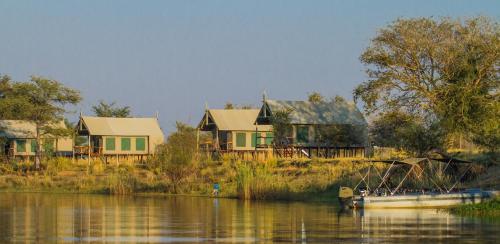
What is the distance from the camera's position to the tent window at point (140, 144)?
87125mm

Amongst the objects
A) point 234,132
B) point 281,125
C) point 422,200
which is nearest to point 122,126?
point 234,132

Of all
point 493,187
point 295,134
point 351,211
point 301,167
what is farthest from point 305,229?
point 295,134

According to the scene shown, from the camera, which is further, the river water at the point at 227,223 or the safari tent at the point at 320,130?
the safari tent at the point at 320,130

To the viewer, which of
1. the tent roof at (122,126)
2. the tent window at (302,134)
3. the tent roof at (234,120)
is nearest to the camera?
the tent window at (302,134)

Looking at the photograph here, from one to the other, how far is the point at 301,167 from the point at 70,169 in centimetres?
1899

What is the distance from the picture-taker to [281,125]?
251 ft

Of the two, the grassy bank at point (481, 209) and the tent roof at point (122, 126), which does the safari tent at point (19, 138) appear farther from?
the grassy bank at point (481, 209)

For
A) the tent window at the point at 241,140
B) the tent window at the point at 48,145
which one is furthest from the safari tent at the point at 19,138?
the tent window at the point at 241,140

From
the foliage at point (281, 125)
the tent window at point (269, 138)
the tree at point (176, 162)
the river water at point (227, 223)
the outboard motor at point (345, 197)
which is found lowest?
the river water at point (227, 223)

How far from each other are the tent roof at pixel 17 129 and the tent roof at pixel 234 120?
13.1m

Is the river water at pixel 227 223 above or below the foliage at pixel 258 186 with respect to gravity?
below

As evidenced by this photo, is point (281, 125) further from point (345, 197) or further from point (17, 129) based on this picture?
point (345, 197)

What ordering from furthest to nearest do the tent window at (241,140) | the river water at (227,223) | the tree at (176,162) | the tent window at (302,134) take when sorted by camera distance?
1. the tent window at (241,140)
2. the tent window at (302,134)
3. the tree at (176,162)
4. the river water at (227,223)

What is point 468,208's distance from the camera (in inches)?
1489
